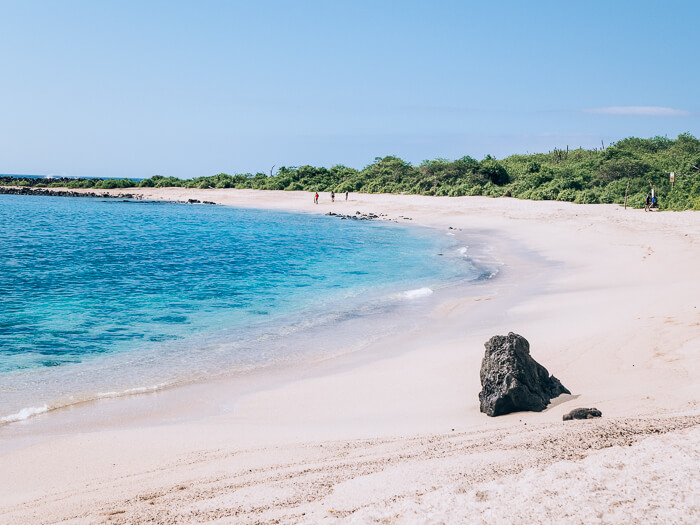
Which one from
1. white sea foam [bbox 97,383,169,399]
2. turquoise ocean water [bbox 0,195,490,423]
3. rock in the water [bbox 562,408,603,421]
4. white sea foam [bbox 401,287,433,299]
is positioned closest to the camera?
rock in the water [bbox 562,408,603,421]

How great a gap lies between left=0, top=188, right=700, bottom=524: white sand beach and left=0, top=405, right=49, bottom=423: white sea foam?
0.17 metres

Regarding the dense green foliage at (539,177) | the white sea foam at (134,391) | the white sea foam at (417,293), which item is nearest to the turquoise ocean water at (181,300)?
the white sea foam at (134,391)

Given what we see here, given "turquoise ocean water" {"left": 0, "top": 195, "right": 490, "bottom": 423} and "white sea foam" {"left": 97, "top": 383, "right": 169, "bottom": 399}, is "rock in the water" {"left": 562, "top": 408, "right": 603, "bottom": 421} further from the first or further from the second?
"white sea foam" {"left": 97, "top": 383, "right": 169, "bottom": 399}

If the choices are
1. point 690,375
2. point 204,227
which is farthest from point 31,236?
point 690,375

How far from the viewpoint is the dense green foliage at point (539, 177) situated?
134 feet

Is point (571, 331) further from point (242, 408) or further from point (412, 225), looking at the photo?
point (412, 225)

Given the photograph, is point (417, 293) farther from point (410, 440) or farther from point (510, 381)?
point (410, 440)

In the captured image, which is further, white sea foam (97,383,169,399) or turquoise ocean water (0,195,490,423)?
turquoise ocean water (0,195,490,423)

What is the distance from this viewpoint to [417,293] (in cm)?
1617

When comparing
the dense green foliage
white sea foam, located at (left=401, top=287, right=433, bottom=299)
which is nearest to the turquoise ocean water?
white sea foam, located at (left=401, top=287, right=433, bottom=299)

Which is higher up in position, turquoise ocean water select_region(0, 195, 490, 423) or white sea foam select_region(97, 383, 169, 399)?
turquoise ocean water select_region(0, 195, 490, 423)

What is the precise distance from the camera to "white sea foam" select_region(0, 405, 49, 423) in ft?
24.1

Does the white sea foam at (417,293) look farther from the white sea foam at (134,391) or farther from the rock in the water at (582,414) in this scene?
the rock in the water at (582,414)

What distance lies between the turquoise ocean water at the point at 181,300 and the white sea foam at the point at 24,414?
0.03 meters
